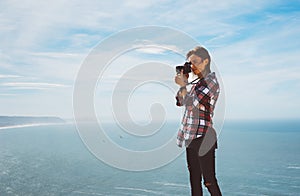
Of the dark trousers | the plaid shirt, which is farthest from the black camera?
the dark trousers

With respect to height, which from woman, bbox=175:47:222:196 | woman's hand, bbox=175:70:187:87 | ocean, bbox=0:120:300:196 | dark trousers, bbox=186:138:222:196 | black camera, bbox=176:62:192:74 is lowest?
ocean, bbox=0:120:300:196

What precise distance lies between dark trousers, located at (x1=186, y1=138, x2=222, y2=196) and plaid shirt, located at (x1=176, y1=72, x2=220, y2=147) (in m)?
0.10

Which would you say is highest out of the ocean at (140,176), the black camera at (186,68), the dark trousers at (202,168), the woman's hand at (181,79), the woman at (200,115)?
the black camera at (186,68)

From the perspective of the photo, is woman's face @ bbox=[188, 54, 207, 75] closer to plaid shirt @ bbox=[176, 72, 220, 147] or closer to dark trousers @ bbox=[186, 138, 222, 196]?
plaid shirt @ bbox=[176, 72, 220, 147]

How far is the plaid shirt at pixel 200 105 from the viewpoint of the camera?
2.46m

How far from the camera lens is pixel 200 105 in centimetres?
247

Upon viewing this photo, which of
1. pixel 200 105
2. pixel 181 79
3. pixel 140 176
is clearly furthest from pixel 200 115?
pixel 140 176

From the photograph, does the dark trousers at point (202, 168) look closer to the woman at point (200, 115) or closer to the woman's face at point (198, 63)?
the woman at point (200, 115)

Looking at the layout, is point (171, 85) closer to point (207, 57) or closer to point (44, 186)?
point (207, 57)

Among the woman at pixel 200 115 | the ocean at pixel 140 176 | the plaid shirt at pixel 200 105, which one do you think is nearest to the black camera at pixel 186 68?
the woman at pixel 200 115

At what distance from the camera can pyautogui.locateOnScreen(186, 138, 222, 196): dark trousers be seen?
8.30ft

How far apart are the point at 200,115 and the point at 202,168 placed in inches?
18.7

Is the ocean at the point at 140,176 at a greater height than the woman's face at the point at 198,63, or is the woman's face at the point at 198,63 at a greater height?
the woman's face at the point at 198,63

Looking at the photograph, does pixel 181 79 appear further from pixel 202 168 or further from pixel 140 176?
pixel 140 176
